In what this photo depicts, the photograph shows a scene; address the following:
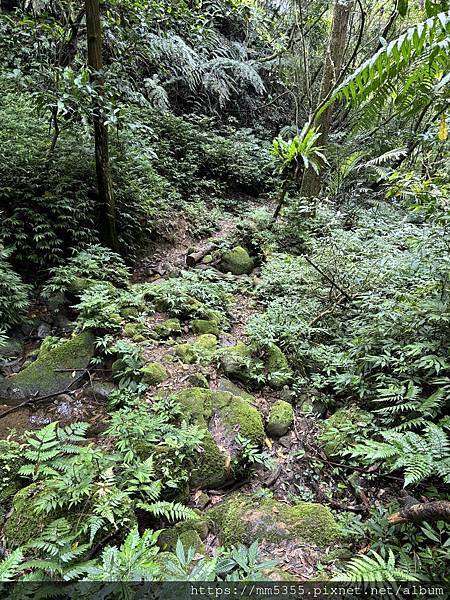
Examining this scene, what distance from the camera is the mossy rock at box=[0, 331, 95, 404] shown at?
126 inches

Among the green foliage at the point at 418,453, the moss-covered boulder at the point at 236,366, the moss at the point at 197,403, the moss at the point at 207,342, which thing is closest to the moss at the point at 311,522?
the green foliage at the point at 418,453

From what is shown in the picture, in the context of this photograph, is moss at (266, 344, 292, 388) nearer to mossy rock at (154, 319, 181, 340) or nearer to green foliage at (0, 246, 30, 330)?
mossy rock at (154, 319, 181, 340)

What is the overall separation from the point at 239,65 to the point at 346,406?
33.6ft

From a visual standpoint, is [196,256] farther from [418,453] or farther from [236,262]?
[418,453]

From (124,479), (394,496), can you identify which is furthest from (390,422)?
(124,479)

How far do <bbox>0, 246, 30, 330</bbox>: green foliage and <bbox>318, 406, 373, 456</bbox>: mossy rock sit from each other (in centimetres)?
318

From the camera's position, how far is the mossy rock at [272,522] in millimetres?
2203

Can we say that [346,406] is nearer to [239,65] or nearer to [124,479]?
[124,479]

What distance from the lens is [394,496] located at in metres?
2.43

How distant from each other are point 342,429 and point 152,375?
5.36 ft

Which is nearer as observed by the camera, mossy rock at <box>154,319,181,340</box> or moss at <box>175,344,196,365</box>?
moss at <box>175,344,196,365</box>

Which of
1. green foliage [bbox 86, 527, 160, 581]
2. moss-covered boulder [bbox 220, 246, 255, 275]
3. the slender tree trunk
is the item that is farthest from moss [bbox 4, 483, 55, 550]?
moss-covered boulder [bbox 220, 246, 255, 275]

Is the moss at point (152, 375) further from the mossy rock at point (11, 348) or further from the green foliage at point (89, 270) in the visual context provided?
the green foliage at point (89, 270)

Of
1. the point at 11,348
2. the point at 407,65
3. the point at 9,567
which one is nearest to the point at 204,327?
the point at 11,348
